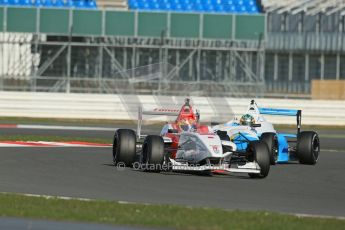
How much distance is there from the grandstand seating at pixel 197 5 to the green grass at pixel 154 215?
3014 cm

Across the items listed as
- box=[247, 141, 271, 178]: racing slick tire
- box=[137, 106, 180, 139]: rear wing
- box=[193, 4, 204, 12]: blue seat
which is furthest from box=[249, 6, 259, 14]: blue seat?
box=[247, 141, 271, 178]: racing slick tire

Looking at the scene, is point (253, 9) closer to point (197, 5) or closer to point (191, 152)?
point (197, 5)

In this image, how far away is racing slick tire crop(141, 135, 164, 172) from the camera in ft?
47.8

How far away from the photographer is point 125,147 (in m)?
15.5

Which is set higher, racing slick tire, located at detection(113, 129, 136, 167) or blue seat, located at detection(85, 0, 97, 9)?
blue seat, located at detection(85, 0, 97, 9)

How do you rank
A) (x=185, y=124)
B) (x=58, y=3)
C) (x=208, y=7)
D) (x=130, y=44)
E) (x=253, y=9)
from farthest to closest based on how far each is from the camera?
1. (x=208, y=7)
2. (x=253, y=9)
3. (x=58, y=3)
4. (x=130, y=44)
5. (x=185, y=124)

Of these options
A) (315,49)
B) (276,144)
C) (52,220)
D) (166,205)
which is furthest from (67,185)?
(315,49)

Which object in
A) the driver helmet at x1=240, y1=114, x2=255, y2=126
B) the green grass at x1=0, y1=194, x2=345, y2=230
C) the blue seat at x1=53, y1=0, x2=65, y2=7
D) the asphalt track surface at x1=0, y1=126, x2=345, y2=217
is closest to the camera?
the green grass at x1=0, y1=194, x2=345, y2=230

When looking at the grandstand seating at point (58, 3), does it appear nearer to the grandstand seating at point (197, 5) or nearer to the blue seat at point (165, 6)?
the grandstand seating at point (197, 5)

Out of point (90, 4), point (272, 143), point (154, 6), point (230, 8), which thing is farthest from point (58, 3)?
point (272, 143)

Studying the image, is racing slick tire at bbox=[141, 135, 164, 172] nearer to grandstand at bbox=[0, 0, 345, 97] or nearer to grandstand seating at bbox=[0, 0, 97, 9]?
grandstand at bbox=[0, 0, 345, 97]

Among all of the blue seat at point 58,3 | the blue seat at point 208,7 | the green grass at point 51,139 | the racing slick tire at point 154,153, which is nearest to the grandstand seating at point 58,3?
the blue seat at point 58,3

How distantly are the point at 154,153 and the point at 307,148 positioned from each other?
4171 millimetres

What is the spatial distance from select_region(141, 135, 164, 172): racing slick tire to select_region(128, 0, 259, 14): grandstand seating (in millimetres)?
25914
